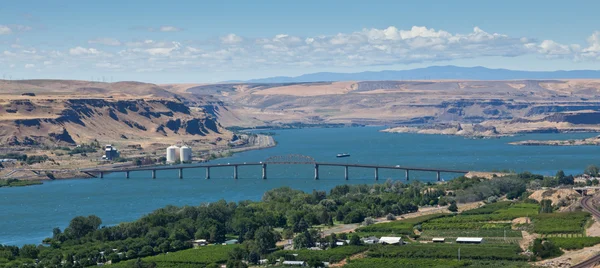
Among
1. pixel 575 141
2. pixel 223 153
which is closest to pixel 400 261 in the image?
pixel 223 153

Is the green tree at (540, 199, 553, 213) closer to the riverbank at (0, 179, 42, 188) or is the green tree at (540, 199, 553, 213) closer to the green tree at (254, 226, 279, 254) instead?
the green tree at (254, 226, 279, 254)

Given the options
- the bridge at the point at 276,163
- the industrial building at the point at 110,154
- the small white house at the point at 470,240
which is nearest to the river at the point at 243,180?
the bridge at the point at 276,163

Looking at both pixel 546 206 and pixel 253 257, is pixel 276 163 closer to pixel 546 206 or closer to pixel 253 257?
pixel 546 206

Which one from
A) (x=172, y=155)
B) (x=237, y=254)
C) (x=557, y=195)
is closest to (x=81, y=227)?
(x=237, y=254)

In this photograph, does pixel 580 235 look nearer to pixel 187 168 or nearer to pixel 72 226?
pixel 72 226

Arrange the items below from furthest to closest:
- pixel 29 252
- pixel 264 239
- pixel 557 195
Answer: pixel 557 195
pixel 264 239
pixel 29 252

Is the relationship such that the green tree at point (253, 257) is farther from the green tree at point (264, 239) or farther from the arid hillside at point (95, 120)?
the arid hillside at point (95, 120)
